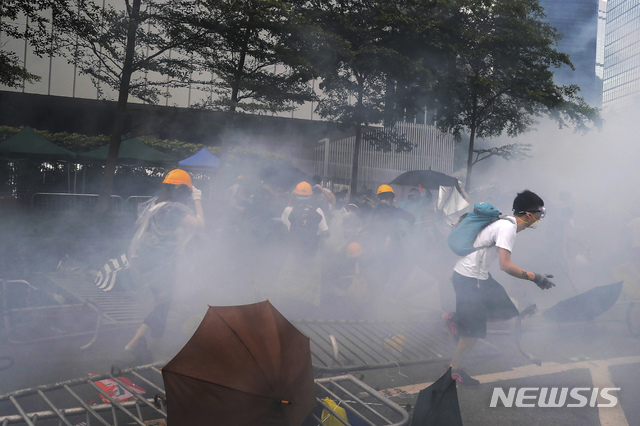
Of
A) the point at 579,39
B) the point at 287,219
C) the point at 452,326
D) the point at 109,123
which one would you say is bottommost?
the point at 452,326

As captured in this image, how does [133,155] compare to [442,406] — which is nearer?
[442,406]

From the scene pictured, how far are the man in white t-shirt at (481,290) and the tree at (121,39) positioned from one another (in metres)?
7.27

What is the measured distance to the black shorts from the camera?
123 inches

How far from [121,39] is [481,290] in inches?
351

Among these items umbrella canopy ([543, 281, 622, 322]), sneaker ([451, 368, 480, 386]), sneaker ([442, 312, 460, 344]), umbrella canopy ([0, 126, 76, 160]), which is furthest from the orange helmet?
umbrella canopy ([0, 126, 76, 160])

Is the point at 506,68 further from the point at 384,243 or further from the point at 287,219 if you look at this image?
Result: the point at 287,219

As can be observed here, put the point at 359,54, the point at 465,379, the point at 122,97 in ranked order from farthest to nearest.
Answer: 1. the point at 359,54
2. the point at 122,97
3. the point at 465,379

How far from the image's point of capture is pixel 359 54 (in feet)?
36.1

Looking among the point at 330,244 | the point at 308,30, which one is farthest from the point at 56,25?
the point at 330,244

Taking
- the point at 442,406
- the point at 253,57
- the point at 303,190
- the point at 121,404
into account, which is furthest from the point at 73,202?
the point at 442,406

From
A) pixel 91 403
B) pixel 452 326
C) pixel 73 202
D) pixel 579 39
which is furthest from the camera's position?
pixel 579 39

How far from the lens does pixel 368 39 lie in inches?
444

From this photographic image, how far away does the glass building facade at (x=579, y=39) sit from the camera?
11.6 m

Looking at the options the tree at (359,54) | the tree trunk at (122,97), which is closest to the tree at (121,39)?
the tree trunk at (122,97)
